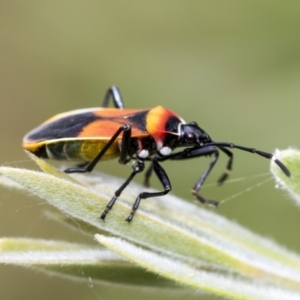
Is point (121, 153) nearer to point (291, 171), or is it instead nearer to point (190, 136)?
point (190, 136)

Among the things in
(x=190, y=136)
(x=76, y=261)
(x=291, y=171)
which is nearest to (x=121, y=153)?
(x=190, y=136)

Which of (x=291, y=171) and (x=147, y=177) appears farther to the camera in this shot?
(x=147, y=177)

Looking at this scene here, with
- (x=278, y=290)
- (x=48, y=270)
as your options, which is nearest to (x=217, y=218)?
(x=278, y=290)

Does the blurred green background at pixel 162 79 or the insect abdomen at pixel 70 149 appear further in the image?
the blurred green background at pixel 162 79

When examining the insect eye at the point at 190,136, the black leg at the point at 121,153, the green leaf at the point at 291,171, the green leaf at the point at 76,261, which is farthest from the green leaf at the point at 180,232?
the insect eye at the point at 190,136

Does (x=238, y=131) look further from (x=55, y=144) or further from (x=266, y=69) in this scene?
(x=55, y=144)

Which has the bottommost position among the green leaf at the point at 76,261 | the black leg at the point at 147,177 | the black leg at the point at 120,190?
the black leg at the point at 147,177

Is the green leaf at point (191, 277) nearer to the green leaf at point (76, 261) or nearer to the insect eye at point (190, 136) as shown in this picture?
the green leaf at point (76, 261)
